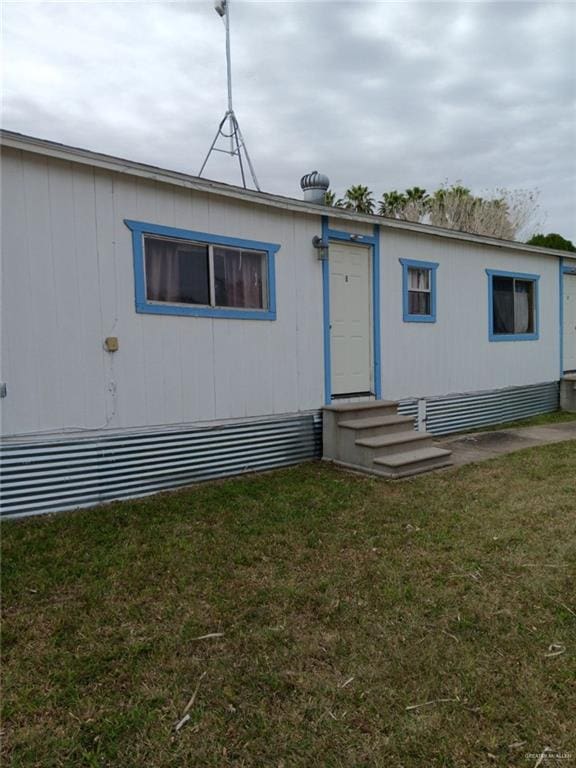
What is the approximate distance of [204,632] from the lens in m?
2.39

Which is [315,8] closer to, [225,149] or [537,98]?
[225,149]

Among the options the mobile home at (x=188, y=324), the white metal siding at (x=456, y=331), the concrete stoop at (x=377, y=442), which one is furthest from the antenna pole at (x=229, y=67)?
the concrete stoop at (x=377, y=442)

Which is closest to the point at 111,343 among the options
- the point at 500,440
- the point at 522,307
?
the point at 500,440

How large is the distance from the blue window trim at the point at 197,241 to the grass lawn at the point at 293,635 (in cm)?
189

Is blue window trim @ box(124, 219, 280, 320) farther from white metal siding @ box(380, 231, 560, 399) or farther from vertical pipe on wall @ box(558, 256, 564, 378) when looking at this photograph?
vertical pipe on wall @ box(558, 256, 564, 378)

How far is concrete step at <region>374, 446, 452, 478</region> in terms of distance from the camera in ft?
16.6

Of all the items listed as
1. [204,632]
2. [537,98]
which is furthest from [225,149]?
[537,98]

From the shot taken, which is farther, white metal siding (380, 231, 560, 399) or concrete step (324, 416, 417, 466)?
white metal siding (380, 231, 560, 399)

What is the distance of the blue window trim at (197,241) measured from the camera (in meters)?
4.56

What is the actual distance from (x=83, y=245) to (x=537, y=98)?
37.1 ft

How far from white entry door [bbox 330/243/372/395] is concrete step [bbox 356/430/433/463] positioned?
3.13 feet

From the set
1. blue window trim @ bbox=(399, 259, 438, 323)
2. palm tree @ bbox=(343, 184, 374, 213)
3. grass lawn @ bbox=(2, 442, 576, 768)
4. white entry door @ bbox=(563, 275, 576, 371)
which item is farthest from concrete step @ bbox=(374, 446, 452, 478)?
palm tree @ bbox=(343, 184, 374, 213)

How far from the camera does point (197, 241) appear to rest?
4.96 m

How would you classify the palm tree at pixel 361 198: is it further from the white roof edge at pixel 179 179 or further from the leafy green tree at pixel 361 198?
the white roof edge at pixel 179 179
